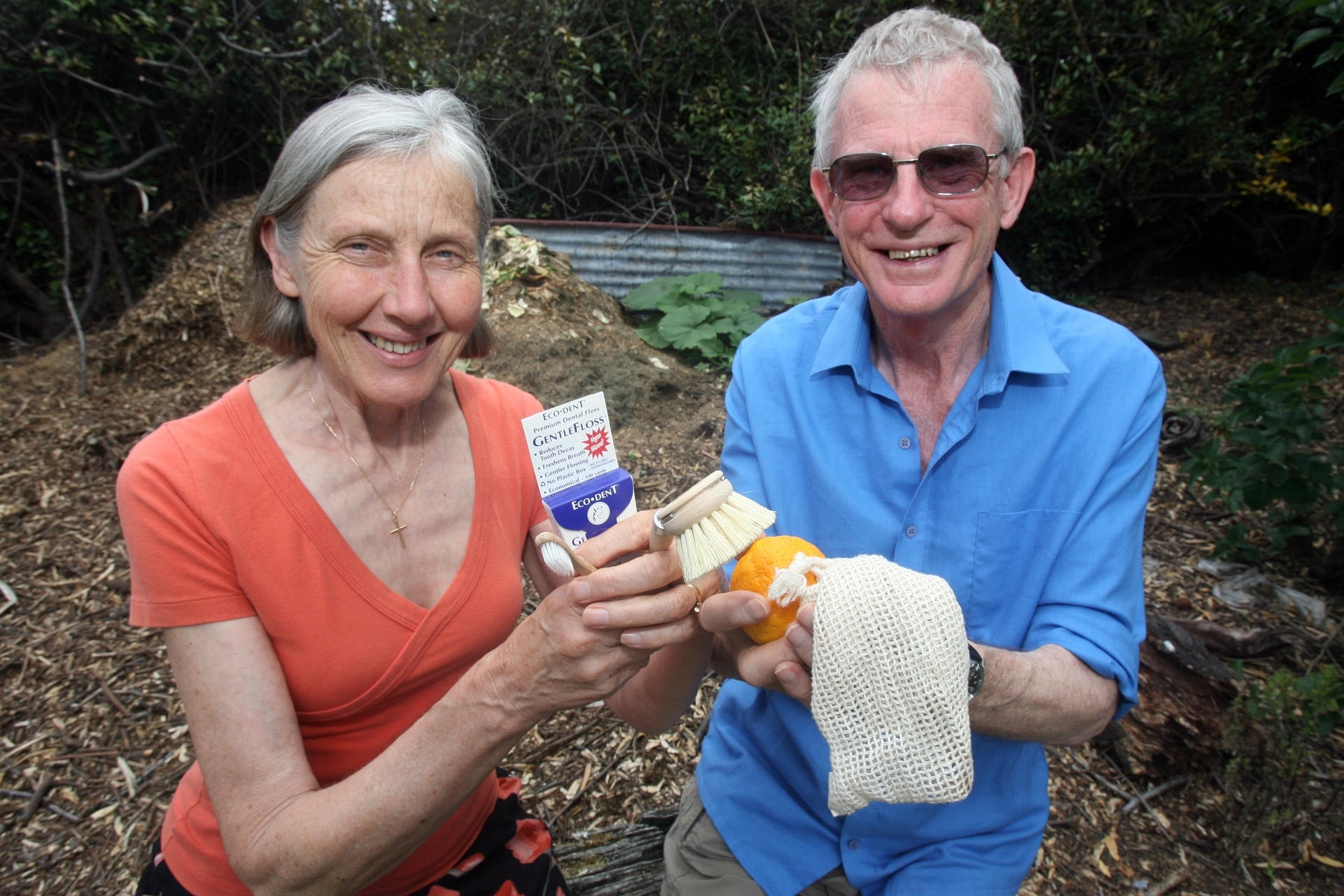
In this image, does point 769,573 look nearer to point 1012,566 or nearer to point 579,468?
point 579,468

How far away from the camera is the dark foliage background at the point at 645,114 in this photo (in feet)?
20.8

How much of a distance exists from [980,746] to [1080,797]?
1.53 meters

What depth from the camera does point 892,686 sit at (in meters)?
1.35

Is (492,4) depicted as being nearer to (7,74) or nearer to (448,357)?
(7,74)

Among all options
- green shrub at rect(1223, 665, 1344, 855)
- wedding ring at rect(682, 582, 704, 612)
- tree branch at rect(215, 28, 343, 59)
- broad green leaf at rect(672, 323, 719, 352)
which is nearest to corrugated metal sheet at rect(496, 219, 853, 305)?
broad green leaf at rect(672, 323, 719, 352)

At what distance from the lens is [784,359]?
2217 mm

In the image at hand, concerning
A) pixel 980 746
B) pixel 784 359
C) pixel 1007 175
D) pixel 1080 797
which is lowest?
pixel 1080 797

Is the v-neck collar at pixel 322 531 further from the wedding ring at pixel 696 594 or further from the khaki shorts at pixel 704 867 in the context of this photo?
the khaki shorts at pixel 704 867

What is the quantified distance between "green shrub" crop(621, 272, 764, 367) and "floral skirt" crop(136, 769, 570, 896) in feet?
14.3

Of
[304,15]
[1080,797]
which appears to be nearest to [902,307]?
[1080,797]

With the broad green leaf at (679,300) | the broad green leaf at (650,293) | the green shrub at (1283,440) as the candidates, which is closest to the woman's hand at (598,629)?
the green shrub at (1283,440)

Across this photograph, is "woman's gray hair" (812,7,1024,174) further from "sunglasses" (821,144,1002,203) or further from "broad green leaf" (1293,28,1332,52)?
"broad green leaf" (1293,28,1332,52)

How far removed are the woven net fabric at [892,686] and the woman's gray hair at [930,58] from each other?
49.8 inches

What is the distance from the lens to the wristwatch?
59.3 inches
